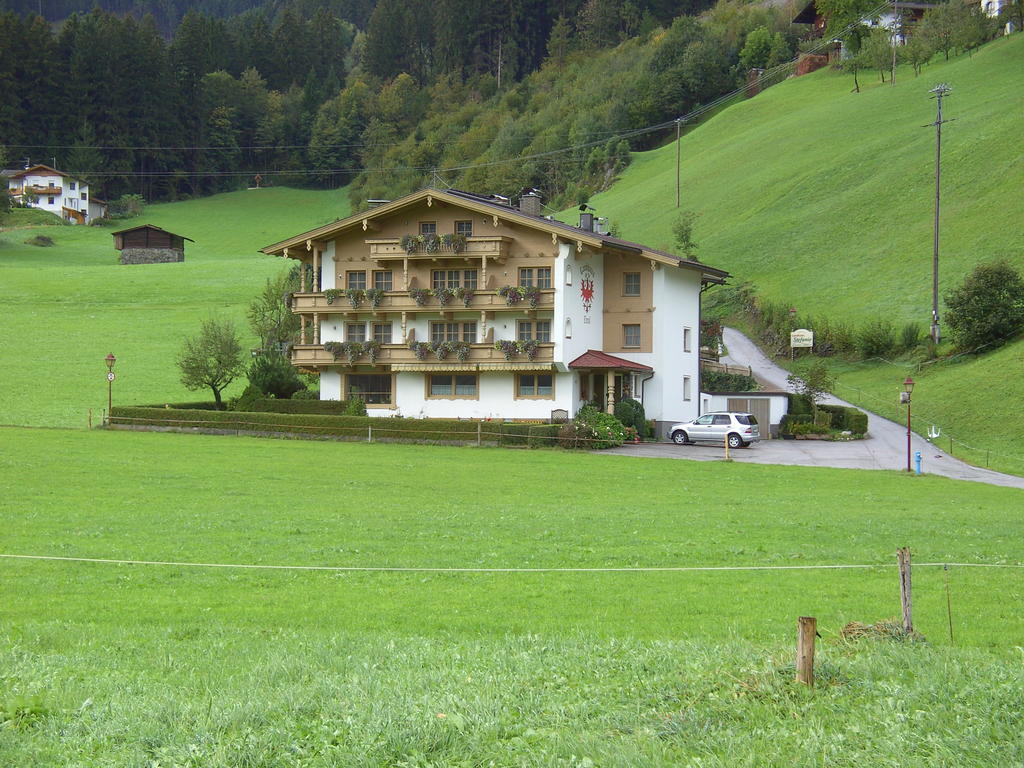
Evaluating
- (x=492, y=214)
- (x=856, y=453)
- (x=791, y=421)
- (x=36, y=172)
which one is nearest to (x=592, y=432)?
(x=856, y=453)

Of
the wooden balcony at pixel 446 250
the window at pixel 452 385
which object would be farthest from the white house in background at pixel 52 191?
the window at pixel 452 385

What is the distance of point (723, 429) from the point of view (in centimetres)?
5188

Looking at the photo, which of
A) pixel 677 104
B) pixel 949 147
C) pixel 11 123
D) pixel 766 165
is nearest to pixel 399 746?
pixel 949 147

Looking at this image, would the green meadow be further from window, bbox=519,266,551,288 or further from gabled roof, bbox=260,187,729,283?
Answer: gabled roof, bbox=260,187,729,283

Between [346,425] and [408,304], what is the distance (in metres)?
9.47

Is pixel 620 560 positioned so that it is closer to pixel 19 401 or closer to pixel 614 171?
pixel 19 401

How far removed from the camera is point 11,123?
162375 millimetres

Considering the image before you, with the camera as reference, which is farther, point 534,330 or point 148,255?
point 148,255

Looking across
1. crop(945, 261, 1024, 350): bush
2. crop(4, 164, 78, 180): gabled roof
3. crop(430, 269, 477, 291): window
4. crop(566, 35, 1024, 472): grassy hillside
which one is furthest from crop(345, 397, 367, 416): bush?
crop(4, 164, 78, 180): gabled roof

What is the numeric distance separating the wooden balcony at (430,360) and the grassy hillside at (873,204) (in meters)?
19.4

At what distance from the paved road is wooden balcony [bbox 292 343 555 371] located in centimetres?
650

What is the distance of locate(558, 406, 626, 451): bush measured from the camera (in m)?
47.4

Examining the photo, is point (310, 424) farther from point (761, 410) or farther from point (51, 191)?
point (51, 191)

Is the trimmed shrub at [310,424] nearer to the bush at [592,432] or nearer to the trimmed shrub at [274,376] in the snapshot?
the bush at [592,432]
